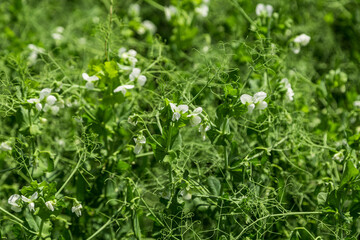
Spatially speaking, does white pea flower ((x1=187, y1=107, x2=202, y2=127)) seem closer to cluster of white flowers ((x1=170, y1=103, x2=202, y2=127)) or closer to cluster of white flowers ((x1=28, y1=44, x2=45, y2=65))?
cluster of white flowers ((x1=170, y1=103, x2=202, y2=127))

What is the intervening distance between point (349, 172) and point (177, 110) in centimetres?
46

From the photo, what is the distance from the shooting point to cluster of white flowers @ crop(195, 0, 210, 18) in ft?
5.96

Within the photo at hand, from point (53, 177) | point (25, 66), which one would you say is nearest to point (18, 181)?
point (53, 177)

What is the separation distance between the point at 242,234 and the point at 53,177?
→ 0.56 m

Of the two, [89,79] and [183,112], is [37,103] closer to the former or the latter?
[89,79]

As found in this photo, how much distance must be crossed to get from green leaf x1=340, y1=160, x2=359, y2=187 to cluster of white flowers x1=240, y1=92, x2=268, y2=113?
26 cm

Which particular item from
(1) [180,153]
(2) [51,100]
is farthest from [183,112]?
(2) [51,100]

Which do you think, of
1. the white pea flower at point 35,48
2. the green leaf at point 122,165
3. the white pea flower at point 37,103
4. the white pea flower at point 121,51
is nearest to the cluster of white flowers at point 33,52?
the white pea flower at point 35,48

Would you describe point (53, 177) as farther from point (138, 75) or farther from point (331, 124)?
point (331, 124)

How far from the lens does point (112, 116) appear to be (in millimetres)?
1302

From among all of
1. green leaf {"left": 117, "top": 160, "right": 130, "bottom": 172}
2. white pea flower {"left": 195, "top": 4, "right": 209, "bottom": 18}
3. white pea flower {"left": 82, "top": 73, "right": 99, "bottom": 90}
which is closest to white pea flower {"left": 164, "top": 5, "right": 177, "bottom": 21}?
white pea flower {"left": 195, "top": 4, "right": 209, "bottom": 18}

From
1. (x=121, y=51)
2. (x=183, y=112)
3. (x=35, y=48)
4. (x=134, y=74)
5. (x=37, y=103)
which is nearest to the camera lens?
(x=183, y=112)

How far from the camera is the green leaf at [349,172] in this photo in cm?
113

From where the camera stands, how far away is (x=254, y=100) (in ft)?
3.74
